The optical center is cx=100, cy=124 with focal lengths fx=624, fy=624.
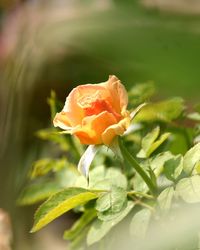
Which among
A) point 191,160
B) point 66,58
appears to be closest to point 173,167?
point 191,160

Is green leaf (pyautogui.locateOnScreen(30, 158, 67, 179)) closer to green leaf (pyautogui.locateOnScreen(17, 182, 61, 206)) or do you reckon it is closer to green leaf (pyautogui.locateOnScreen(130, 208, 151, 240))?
green leaf (pyautogui.locateOnScreen(17, 182, 61, 206))

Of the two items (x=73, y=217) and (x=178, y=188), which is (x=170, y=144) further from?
(x=73, y=217)

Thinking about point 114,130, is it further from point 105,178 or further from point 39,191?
point 39,191

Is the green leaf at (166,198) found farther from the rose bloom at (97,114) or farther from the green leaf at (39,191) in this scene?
the green leaf at (39,191)

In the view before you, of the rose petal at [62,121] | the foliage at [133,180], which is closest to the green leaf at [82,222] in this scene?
the foliage at [133,180]

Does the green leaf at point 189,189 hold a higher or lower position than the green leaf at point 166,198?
higher

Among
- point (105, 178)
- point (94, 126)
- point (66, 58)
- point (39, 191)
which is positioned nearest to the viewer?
point (94, 126)

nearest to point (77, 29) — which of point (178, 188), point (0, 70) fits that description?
point (0, 70)
